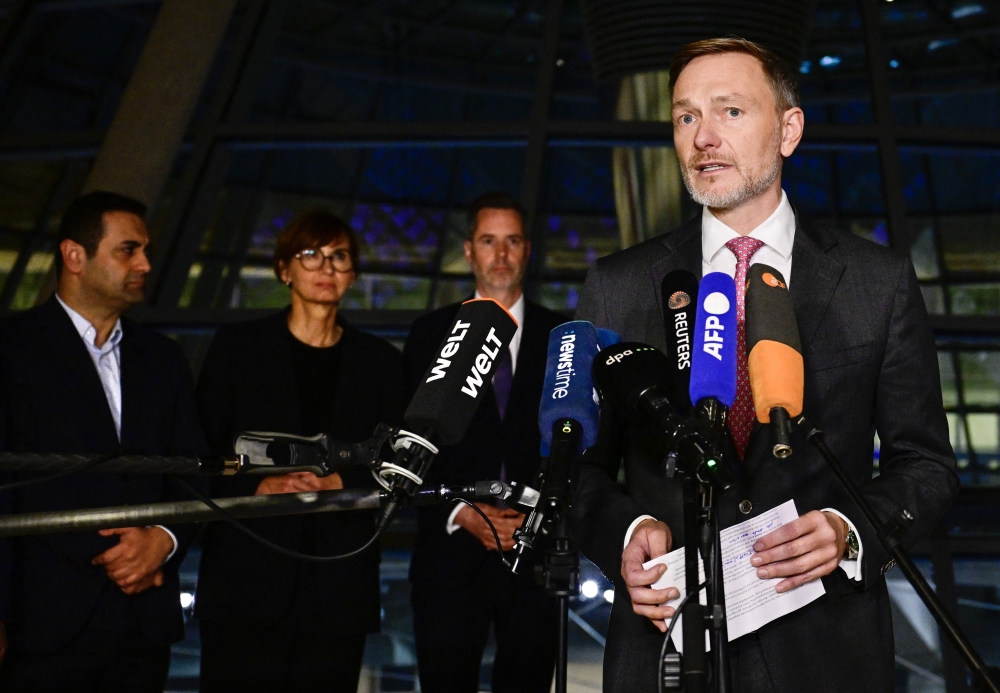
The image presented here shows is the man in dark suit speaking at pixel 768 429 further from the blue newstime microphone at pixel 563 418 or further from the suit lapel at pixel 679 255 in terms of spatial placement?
the blue newstime microphone at pixel 563 418

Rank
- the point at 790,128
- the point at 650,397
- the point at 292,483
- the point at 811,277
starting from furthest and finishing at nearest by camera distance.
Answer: the point at 292,483, the point at 790,128, the point at 811,277, the point at 650,397

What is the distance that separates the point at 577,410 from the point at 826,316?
58 centimetres

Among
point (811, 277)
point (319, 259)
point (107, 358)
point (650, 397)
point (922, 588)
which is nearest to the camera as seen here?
point (922, 588)

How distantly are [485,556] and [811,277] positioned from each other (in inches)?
62.6

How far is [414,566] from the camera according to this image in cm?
312

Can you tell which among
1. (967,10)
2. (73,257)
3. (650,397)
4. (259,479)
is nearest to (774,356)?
(650,397)

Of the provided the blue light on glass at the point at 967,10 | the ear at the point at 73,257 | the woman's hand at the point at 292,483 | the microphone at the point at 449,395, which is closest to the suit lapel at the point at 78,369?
the ear at the point at 73,257

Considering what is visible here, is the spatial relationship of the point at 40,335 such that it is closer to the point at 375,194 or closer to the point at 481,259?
the point at 481,259

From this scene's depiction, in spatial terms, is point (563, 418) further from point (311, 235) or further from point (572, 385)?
point (311, 235)

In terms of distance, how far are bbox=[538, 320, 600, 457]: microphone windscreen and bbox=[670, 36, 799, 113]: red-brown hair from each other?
622 millimetres

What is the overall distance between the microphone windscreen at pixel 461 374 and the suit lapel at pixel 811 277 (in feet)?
1.78

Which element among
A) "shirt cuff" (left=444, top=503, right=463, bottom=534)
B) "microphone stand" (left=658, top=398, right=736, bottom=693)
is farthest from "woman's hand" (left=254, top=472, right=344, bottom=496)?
"microphone stand" (left=658, top=398, right=736, bottom=693)

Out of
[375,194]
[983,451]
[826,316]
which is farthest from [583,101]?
[826,316]

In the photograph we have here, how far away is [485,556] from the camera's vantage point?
303 cm
